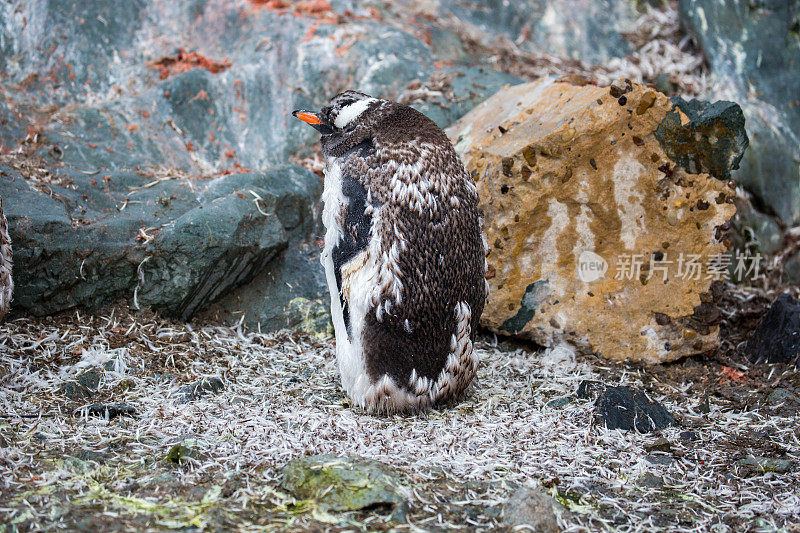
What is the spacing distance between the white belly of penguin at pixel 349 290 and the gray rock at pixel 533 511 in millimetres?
1489

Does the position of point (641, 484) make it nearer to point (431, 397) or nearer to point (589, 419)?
point (589, 419)

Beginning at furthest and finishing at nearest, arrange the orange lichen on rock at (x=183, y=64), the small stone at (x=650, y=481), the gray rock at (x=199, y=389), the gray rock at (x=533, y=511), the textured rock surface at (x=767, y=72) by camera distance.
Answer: the textured rock surface at (x=767, y=72) < the orange lichen on rock at (x=183, y=64) < the gray rock at (x=199, y=389) < the small stone at (x=650, y=481) < the gray rock at (x=533, y=511)

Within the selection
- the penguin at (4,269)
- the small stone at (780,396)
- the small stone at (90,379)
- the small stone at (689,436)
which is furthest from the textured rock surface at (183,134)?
the small stone at (780,396)

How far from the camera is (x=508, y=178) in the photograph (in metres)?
6.19

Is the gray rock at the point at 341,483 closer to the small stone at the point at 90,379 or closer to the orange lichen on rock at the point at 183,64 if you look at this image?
the small stone at the point at 90,379

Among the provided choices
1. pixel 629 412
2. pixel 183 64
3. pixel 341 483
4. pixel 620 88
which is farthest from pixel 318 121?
pixel 183 64

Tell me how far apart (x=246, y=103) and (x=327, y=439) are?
204 inches

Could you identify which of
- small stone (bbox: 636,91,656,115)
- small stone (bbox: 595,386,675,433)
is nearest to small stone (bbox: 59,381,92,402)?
small stone (bbox: 595,386,675,433)

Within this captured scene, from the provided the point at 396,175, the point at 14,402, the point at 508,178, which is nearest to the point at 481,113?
the point at 508,178

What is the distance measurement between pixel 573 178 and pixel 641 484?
284 cm

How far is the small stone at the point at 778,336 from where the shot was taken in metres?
6.27

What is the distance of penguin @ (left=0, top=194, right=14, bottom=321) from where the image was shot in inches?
194

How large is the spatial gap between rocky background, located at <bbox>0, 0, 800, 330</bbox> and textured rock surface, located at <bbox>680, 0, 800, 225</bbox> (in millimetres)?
20

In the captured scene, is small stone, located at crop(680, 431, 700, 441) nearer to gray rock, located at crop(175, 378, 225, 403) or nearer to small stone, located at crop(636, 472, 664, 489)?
small stone, located at crop(636, 472, 664, 489)
